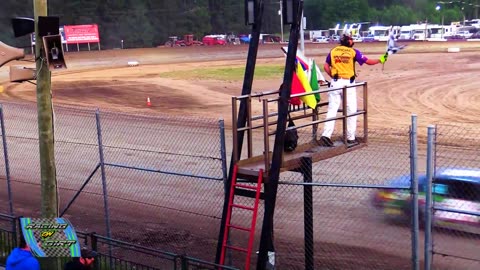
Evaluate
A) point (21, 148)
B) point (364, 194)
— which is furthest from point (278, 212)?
point (21, 148)

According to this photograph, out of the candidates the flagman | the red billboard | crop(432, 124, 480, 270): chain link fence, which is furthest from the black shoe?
the red billboard

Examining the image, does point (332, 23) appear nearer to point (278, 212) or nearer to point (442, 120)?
point (442, 120)

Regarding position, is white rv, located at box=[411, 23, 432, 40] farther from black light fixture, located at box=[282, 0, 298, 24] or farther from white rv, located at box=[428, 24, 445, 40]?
black light fixture, located at box=[282, 0, 298, 24]

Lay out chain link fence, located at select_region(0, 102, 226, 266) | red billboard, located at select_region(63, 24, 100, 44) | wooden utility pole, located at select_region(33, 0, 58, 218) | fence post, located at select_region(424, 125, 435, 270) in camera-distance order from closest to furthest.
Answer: fence post, located at select_region(424, 125, 435, 270)
wooden utility pole, located at select_region(33, 0, 58, 218)
chain link fence, located at select_region(0, 102, 226, 266)
red billboard, located at select_region(63, 24, 100, 44)

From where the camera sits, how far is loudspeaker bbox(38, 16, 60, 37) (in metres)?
9.29

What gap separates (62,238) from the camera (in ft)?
25.1

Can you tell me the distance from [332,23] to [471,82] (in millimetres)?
64818

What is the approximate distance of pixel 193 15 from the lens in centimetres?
9344

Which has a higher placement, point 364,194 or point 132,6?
point 132,6

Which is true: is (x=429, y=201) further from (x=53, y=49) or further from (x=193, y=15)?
(x=193, y=15)

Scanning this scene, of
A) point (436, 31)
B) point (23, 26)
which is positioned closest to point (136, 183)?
point (23, 26)

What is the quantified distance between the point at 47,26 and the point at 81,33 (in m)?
70.7

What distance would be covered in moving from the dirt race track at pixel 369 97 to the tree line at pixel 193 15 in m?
22.0

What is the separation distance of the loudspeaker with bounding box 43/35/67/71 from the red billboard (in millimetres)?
69761
